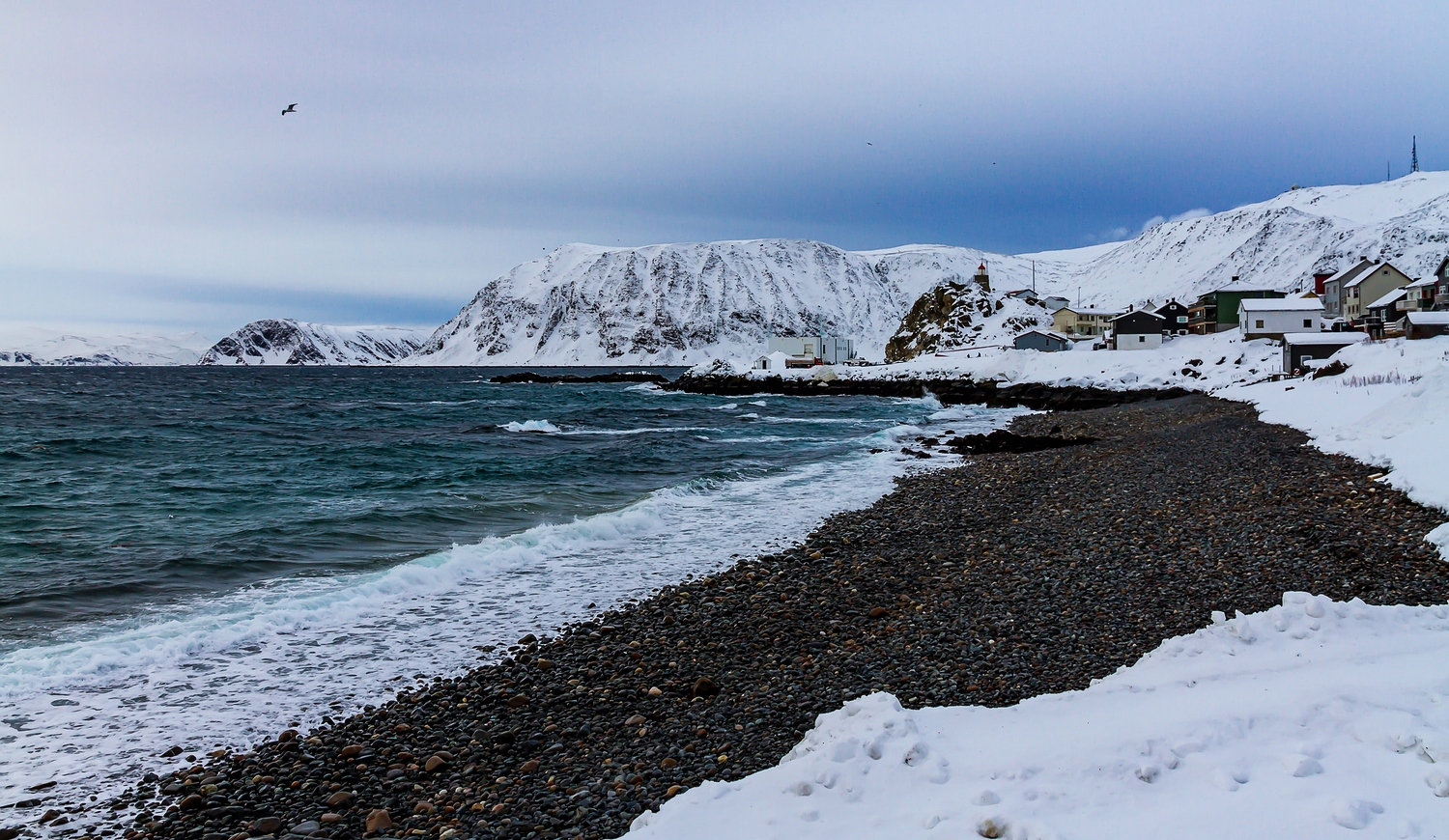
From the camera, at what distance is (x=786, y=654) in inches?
316

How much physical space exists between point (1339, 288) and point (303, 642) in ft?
297

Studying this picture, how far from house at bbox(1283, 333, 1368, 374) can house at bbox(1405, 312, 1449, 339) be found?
2.51 m

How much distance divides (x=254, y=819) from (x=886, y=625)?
5.96 m

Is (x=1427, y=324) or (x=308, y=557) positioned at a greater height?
(x=1427, y=324)

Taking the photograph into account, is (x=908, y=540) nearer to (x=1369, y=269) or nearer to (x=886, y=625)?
(x=886, y=625)

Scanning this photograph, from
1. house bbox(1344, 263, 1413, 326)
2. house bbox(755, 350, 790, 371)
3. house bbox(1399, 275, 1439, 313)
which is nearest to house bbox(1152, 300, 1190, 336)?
house bbox(1344, 263, 1413, 326)

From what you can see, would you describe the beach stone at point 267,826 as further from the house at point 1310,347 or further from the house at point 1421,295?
the house at point 1421,295

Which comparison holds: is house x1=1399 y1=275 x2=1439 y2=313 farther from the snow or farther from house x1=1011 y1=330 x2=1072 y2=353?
the snow

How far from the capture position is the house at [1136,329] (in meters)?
68.4

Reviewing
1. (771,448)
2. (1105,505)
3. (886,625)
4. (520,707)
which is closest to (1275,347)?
(771,448)

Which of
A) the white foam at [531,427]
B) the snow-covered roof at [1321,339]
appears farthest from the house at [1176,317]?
the white foam at [531,427]

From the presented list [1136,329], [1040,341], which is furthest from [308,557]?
[1040,341]

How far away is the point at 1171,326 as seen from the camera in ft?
269

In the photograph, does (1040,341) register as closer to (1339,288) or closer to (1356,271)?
(1339,288)
